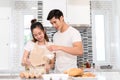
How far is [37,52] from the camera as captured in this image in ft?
6.48

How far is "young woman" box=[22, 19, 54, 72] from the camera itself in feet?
6.30

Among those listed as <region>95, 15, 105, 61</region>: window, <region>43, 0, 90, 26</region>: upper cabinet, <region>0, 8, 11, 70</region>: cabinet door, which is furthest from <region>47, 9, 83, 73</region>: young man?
<region>0, 8, 11, 70</region>: cabinet door

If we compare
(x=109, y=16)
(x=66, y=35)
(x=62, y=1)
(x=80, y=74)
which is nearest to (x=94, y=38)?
(x=109, y=16)

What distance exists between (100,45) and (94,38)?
0.16 meters

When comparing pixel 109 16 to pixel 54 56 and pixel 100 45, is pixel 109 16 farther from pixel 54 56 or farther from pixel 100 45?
pixel 54 56

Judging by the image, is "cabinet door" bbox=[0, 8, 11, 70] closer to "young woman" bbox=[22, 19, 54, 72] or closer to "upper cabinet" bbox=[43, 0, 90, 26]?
"upper cabinet" bbox=[43, 0, 90, 26]

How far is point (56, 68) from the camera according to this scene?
2.03 m

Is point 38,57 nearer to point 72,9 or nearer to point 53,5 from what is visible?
point 53,5

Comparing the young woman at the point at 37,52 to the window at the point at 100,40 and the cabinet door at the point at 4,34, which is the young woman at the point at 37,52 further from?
the cabinet door at the point at 4,34

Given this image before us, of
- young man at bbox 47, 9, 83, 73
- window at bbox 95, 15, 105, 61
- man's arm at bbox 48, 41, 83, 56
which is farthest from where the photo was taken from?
window at bbox 95, 15, 105, 61

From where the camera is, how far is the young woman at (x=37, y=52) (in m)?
1.92

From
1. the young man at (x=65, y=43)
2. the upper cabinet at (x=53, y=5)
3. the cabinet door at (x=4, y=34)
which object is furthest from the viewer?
the cabinet door at (x=4, y=34)

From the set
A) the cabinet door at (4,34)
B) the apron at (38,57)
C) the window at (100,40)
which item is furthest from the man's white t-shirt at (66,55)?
the cabinet door at (4,34)

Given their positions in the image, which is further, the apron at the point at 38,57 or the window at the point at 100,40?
the window at the point at 100,40
